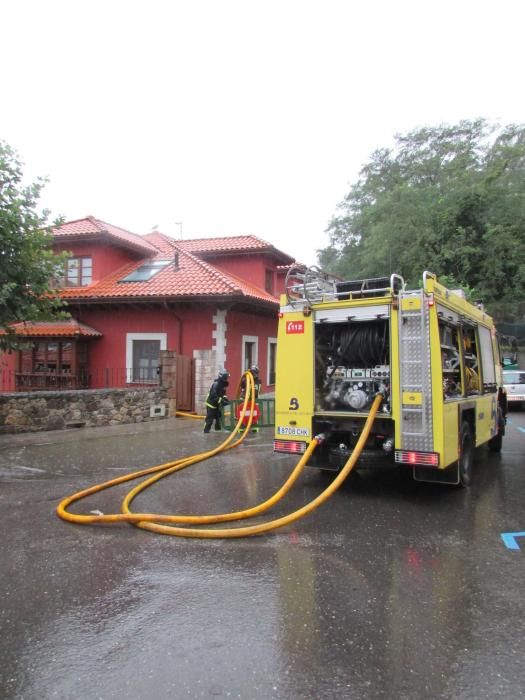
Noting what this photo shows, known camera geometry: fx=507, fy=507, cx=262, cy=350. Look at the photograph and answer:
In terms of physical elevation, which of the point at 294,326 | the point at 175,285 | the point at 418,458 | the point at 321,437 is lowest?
the point at 418,458

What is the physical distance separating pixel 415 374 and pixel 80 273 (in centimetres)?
1485

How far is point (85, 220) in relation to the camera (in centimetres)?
1916

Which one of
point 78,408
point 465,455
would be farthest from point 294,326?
point 78,408

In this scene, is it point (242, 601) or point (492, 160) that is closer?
point (242, 601)

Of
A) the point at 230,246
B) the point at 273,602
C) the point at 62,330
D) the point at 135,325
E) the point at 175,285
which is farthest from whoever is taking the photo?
the point at 230,246

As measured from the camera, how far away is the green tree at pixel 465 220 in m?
26.7

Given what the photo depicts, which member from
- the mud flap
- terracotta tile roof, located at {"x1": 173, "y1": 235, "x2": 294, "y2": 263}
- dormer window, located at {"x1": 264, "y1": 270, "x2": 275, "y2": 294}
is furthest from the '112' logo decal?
dormer window, located at {"x1": 264, "y1": 270, "x2": 275, "y2": 294}

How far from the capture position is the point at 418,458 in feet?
18.9

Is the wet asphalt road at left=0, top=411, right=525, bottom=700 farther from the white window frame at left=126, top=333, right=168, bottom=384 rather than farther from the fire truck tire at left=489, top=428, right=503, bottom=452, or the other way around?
the white window frame at left=126, top=333, right=168, bottom=384

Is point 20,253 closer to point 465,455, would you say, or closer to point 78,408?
point 78,408

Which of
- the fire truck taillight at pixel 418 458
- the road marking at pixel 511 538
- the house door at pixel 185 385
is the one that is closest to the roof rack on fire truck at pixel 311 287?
the fire truck taillight at pixel 418 458

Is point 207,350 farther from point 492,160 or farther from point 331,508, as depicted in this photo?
point 492,160

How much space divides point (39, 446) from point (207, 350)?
6300 mm

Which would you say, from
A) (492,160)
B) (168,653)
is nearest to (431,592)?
(168,653)
